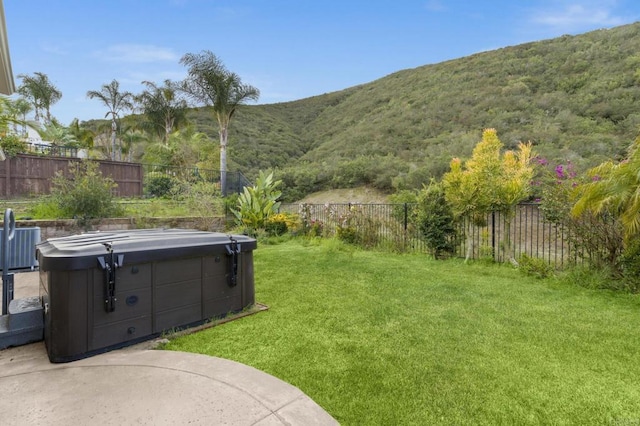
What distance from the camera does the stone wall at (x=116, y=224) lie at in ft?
26.0

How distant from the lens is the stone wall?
7930 millimetres

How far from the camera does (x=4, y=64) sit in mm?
3877

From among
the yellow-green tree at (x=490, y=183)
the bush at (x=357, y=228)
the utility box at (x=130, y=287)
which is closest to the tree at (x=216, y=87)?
the bush at (x=357, y=228)

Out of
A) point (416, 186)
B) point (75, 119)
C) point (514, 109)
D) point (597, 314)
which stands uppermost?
point (75, 119)

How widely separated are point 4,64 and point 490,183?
7766 mm

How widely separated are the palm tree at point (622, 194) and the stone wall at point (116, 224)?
9.51 metres

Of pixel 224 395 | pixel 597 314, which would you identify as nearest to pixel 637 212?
pixel 597 314

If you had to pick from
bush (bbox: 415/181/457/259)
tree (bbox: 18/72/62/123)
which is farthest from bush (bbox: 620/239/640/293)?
tree (bbox: 18/72/62/123)

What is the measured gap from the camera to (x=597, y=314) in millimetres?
3857

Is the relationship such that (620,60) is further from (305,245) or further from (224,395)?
(224,395)

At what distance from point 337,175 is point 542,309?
13.5 m

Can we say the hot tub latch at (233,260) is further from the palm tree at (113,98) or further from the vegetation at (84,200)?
the palm tree at (113,98)

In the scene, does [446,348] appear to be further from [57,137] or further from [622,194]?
[57,137]

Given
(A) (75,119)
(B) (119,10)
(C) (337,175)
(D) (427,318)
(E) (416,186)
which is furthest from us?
(A) (75,119)
